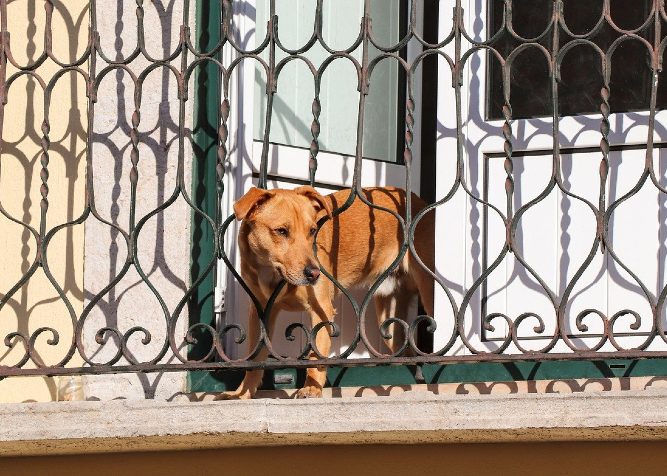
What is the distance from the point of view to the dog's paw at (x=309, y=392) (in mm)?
5805

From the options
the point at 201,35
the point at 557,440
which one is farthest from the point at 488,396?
the point at 201,35

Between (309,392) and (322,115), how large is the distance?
3.86 ft

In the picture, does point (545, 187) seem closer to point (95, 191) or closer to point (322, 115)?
point (322, 115)

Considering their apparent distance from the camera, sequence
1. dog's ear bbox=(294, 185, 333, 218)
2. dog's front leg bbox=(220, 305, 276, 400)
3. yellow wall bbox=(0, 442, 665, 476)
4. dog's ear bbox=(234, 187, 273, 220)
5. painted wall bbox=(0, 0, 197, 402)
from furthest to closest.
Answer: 1. painted wall bbox=(0, 0, 197, 402)
2. dog's front leg bbox=(220, 305, 276, 400)
3. dog's ear bbox=(294, 185, 333, 218)
4. dog's ear bbox=(234, 187, 273, 220)
5. yellow wall bbox=(0, 442, 665, 476)

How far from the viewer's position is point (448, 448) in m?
5.50

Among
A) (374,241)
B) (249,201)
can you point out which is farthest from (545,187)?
(249,201)

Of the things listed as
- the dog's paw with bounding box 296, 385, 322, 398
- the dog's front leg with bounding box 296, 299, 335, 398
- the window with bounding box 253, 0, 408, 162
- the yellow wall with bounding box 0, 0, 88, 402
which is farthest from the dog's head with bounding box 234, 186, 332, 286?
the yellow wall with bounding box 0, 0, 88, 402

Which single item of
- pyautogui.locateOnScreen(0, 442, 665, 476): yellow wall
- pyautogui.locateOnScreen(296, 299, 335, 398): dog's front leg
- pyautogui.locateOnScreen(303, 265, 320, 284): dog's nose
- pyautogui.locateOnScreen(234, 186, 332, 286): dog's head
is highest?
pyautogui.locateOnScreen(234, 186, 332, 286): dog's head

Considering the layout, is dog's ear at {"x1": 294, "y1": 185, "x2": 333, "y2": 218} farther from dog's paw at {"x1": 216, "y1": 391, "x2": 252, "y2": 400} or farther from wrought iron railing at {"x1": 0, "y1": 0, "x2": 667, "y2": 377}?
dog's paw at {"x1": 216, "y1": 391, "x2": 252, "y2": 400}

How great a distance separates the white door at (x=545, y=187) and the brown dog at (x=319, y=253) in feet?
1.09

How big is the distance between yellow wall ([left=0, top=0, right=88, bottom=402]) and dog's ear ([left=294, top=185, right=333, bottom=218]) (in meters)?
0.86

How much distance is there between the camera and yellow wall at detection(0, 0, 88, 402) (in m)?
6.08

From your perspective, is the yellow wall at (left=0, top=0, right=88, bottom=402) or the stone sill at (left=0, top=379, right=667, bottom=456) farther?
the yellow wall at (left=0, top=0, right=88, bottom=402)

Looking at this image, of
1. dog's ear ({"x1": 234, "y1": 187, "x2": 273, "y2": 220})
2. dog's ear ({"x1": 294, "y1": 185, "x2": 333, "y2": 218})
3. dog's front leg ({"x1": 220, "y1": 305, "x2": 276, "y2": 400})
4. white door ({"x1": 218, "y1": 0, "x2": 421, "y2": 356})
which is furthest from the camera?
white door ({"x1": 218, "y1": 0, "x2": 421, "y2": 356})
